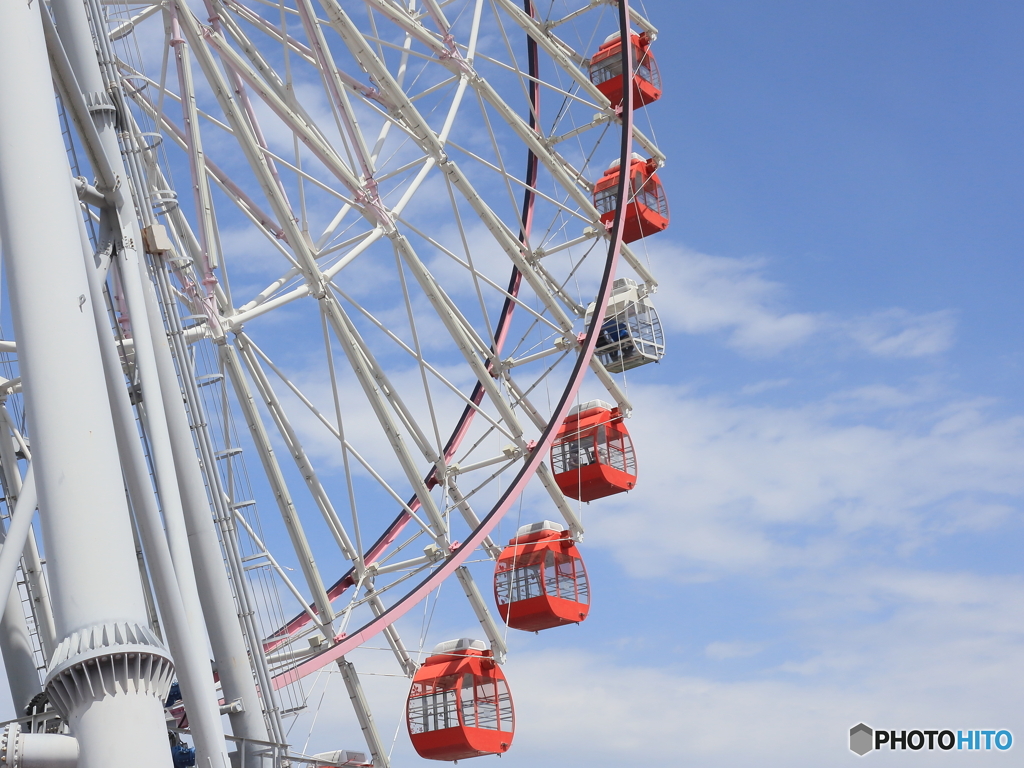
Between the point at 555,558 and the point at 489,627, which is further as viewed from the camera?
the point at 555,558

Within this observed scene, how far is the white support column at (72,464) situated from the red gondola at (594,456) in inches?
583

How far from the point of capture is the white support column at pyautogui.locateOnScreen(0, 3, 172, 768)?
442 centimetres

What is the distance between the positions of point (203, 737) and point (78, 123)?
11.0ft

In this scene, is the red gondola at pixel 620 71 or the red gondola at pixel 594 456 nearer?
the red gondola at pixel 594 456

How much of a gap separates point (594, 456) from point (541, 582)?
249 centimetres

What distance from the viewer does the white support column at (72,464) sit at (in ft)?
14.5

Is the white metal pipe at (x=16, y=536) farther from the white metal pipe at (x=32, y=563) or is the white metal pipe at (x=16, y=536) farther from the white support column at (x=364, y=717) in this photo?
→ the white support column at (x=364, y=717)

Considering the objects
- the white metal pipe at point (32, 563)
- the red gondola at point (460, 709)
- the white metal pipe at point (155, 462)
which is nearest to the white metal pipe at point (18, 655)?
the white metal pipe at point (32, 563)

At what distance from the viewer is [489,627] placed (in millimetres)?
16641

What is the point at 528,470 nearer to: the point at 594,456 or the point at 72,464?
the point at 594,456

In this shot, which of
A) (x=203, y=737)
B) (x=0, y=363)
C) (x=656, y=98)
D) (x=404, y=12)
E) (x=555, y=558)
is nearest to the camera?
(x=203, y=737)

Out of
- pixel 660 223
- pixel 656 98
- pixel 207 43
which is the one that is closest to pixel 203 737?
pixel 207 43

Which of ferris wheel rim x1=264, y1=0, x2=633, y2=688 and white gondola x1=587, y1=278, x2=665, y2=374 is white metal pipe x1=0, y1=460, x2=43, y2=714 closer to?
ferris wheel rim x1=264, y1=0, x2=633, y2=688

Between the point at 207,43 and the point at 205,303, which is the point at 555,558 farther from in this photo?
the point at 207,43
